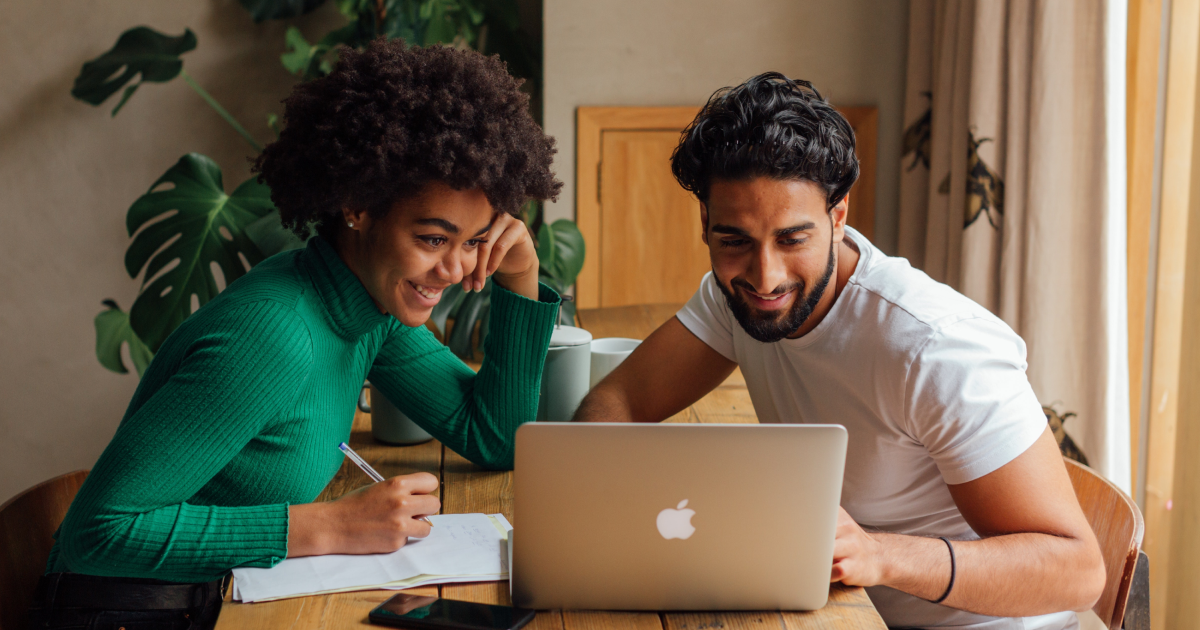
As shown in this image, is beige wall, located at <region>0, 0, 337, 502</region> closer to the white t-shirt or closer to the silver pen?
the silver pen

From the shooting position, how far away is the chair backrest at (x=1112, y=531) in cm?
110

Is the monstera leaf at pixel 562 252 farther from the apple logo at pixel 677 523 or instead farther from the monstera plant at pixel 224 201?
the apple logo at pixel 677 523

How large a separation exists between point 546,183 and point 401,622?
569 mm

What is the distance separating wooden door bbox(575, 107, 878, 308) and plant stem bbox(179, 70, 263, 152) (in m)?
1.03

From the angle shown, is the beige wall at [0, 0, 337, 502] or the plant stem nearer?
the plant stem

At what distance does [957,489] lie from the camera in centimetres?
104

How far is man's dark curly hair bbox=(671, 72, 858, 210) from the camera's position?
1.14 m

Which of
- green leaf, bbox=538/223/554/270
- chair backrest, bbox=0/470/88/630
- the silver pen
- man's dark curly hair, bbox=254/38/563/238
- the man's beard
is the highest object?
man's dark curly hair, bbox=254/38/563/238

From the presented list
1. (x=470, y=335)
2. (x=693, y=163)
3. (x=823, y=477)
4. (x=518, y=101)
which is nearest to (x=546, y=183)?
(x=518, y=101)

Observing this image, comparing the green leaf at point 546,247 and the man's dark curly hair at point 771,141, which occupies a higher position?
the man's dark curly hair at point 771,141

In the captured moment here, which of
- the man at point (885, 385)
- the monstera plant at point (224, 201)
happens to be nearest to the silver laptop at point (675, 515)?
the man at point (885, 385)

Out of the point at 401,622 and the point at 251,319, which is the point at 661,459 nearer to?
the point at 401,622

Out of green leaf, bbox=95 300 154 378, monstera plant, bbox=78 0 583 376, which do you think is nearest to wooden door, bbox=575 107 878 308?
monstera plant, bbox=78 0 583 376

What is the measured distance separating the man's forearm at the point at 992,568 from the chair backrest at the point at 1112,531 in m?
0.15
